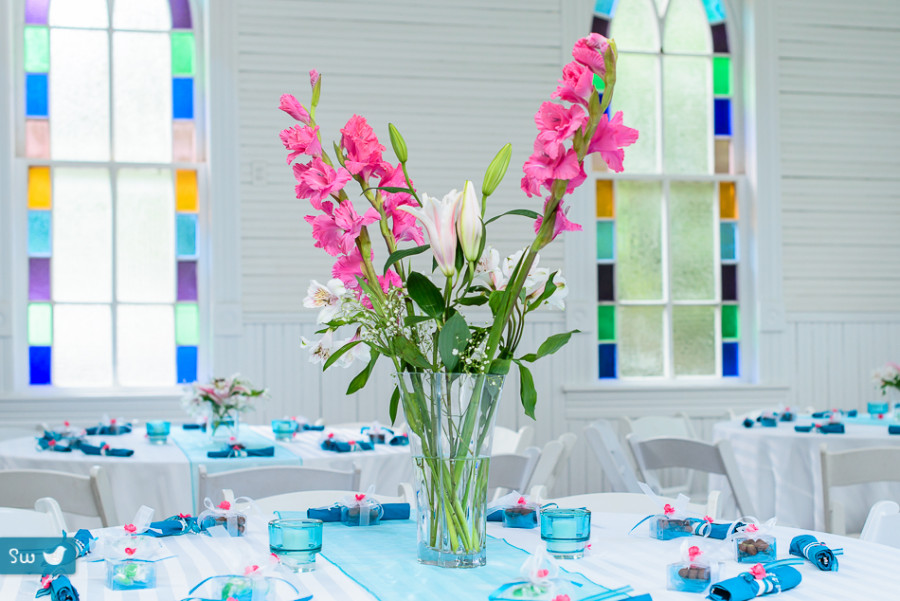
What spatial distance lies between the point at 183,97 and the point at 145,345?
1601 millimetres

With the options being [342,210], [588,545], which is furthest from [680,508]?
[342,210]

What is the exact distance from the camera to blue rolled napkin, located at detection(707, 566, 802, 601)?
1.46 meters

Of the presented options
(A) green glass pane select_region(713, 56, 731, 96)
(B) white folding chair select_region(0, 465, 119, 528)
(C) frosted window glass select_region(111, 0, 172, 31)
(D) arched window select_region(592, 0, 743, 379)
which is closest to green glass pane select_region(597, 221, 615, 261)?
(D) arched window select_region(592, 0, 743, 379)

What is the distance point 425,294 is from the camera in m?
1.56

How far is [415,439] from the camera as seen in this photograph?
5.28ft

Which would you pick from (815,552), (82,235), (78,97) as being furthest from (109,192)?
(815,552)

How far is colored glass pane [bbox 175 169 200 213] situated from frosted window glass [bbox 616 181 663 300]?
112 inches

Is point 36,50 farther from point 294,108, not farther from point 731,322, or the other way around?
point 294,108

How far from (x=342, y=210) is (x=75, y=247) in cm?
510

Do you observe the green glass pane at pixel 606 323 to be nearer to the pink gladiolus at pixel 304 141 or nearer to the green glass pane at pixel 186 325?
the green glass pane at pixel 186 325

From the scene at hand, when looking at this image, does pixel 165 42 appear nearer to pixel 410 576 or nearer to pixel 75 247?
pixel 75 247

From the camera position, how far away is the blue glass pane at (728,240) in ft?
23.0

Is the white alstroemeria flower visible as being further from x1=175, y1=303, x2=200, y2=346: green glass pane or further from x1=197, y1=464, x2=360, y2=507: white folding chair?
x1=175, y1=303, x2=200, y2=346: green glass pane

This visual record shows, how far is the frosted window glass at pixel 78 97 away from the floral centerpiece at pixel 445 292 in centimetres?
507
